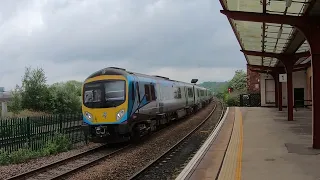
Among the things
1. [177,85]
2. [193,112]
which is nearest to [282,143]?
[177,85]

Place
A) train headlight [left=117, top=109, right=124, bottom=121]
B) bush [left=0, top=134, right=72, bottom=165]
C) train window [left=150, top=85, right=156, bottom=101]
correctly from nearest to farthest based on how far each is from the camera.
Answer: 1. bush [left=0, top=134, right=72, bottom=165]
2. train headlight [left=117, top=109, right=124, bottom=121]
3. train window [left=150, top=85, right=156, bottom=101]

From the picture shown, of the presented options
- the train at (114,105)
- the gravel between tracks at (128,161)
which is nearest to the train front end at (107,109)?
the train at (114,105)

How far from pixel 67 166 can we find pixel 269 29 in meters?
8.95

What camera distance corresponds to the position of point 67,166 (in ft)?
35.5

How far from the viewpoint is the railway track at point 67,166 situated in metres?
9.52

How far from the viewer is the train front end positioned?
13508 millimetres

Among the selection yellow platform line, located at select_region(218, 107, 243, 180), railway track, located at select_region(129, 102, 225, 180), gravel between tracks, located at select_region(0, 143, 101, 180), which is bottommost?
gravel between tracks, located at select_region(0, 143, 101, 180)

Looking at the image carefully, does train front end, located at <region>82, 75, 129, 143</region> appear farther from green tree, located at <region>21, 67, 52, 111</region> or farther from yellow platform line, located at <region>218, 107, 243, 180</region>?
green tree, located at <region>21, 67, 52, 111</region>

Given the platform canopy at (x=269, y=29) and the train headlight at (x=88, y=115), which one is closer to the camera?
the platform canopy at (x=269, y=29)

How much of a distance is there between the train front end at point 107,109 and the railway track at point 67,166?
61 cm

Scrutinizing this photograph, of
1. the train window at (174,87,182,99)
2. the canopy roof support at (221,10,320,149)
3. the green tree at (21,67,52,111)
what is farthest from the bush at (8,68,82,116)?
the canopy roof support at (221,10,320,149)

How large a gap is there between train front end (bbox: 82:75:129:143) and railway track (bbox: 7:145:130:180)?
24.2 inches

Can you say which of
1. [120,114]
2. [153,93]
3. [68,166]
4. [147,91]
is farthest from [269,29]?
[68,166]

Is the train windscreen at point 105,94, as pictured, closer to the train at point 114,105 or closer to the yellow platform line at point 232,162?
the train at point 114,105
